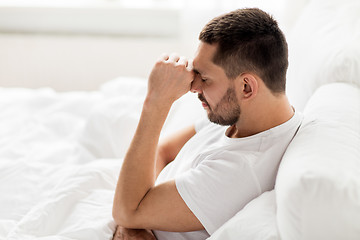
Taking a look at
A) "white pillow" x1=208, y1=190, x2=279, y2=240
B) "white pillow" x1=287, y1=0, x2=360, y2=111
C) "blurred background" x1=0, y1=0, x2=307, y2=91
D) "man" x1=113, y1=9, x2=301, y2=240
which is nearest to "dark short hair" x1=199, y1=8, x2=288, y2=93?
"man" x1=113, y1=9, x2=301, y2=240

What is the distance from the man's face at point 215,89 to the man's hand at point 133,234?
36cm

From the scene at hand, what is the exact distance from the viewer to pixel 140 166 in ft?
3.88

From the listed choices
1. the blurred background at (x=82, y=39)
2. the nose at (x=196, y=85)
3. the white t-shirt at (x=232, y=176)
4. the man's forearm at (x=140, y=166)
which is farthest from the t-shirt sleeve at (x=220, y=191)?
the blurred background at (x=82, y=39)

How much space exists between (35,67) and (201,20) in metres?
1.30

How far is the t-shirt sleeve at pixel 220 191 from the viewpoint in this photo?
3.60 ft

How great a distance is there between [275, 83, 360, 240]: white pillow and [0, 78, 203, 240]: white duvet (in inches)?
21.2

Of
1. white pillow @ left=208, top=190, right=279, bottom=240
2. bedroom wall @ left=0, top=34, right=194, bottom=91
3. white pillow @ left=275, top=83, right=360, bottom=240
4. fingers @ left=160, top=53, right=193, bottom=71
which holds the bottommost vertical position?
bedroom wall @ left=0, top=34, right=194, bottom=91

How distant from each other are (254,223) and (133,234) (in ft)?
1.24

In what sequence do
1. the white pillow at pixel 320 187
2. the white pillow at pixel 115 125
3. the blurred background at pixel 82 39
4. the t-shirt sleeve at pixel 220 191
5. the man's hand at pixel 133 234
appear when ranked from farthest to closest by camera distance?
the blurred background at pixel 82 39, the white pillow at pixel 115 125, the man's hand at pixel 133 234, the t-shirt sleeve at pixel 220 191, the white pillow at pixel 320 187

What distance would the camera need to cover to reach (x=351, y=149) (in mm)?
1046

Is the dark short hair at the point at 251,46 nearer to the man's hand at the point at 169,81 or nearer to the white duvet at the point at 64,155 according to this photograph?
the man's hand at the point at 169,81

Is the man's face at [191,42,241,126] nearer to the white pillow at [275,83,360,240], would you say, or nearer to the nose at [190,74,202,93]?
the nose at [190,74,202,93]

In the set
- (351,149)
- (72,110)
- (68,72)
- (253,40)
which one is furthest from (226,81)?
(68,72)

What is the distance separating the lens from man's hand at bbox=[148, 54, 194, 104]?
4.00ft
